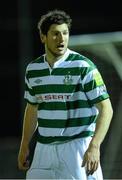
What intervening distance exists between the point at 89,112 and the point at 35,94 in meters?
0.37

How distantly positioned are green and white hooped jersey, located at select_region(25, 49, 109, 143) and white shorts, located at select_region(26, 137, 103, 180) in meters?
0.04

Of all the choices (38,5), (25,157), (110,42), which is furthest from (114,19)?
(25,157)

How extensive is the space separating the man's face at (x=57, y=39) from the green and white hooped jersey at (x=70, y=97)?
0.17 ft

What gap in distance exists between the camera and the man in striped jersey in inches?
214

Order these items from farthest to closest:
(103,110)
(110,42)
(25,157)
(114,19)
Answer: (114,19) < (110,42) < (25,157) < (103,110)

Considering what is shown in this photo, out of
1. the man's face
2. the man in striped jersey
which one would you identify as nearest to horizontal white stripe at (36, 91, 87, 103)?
the man in striped jersey

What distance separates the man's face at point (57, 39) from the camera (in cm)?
552

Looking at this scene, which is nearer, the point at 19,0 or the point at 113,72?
the point at 113,72

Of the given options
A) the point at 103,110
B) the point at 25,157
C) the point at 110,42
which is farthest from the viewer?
the point at 110,42

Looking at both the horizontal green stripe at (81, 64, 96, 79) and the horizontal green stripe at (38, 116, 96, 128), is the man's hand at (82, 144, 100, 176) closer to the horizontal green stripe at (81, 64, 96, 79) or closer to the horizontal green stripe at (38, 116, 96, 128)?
the horizontal green stripe at (38, 116, 96, 128)

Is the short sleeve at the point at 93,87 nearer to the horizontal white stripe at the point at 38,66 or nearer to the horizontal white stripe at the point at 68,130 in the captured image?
the horizontal white stripe at the point at 68,130

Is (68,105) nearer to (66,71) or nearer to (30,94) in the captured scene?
(66,71)

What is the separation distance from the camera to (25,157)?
5.81 metres

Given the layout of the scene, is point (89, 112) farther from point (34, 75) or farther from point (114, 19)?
point (114, 19)
